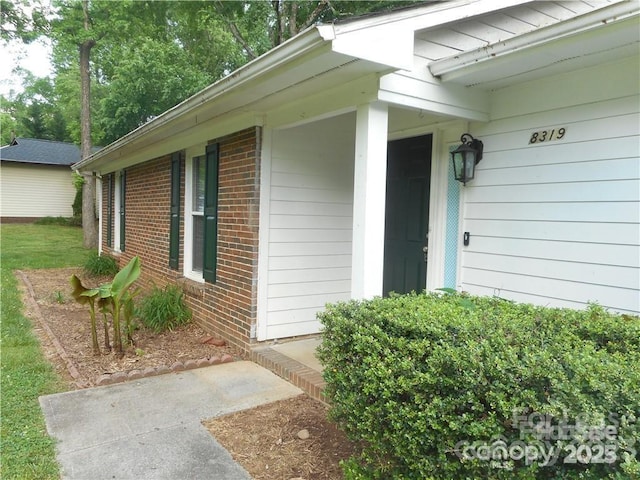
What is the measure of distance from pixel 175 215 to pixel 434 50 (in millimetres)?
4301

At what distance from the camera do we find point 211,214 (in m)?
5.26

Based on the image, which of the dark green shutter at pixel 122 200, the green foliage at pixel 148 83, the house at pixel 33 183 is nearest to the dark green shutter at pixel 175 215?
the dark green shutter at pixel 122 200

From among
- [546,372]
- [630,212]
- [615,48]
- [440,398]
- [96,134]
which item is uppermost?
[96,134]

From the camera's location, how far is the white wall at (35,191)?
72.0 feet

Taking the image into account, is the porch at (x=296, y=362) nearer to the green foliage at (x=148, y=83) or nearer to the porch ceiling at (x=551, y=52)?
the porch ceiling at (x=551, y=52)

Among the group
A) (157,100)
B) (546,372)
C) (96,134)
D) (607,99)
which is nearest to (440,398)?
(546,372)

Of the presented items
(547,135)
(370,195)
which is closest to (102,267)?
(370,195)

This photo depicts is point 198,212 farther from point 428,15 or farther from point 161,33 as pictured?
point 161,33

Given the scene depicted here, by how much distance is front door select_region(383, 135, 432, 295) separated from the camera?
14.1ft

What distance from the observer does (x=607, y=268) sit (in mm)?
3008

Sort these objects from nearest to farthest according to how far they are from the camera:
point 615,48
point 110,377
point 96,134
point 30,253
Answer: point 615,48 < point 110,377 < point 30,253 < point 96,134

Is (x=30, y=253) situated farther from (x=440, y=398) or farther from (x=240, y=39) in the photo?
(x=440, y=398)

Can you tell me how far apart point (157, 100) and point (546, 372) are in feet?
58.9

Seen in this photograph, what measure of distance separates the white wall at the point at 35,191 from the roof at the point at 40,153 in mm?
309
